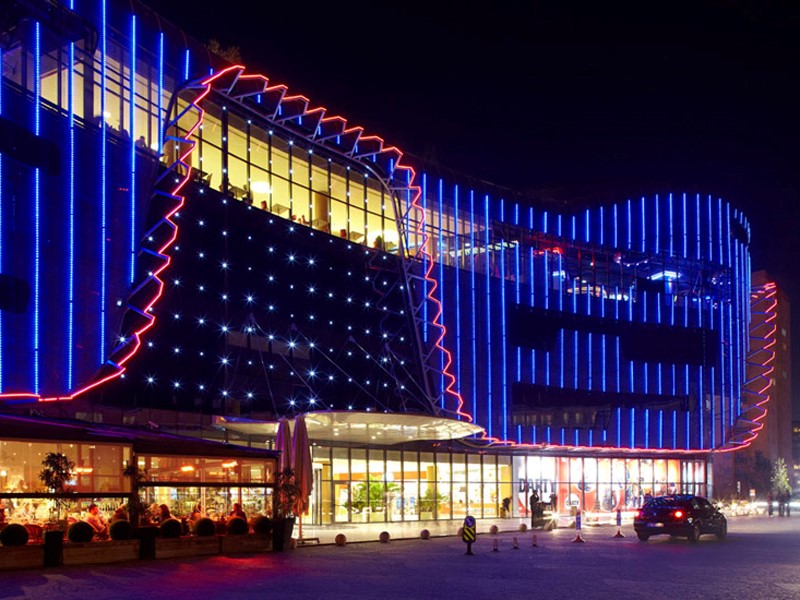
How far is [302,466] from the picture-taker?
27453 millimetres

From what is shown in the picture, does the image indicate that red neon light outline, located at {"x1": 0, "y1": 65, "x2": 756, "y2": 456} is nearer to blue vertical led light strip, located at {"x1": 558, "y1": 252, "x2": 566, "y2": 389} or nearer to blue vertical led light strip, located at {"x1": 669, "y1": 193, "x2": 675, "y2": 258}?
blue vertical led light strip, located at {"x1": 558, "y1": 252, "x2": 566, "y2": 389}

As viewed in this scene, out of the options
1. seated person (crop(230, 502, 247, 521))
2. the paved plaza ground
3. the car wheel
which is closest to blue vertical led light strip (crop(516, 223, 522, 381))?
the car wheel

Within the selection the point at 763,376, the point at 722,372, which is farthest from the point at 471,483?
the point at 763,376

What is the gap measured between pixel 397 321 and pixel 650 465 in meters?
23.9

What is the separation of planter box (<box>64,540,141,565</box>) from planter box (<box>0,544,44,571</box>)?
574mm

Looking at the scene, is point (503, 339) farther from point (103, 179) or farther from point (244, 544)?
point (244, 544)

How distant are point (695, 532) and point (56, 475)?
62.7 ft

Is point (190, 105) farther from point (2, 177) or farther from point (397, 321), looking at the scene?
point (397, 321)

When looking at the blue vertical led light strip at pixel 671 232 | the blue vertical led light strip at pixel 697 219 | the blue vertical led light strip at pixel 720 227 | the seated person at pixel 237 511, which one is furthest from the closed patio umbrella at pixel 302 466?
the blue vertical led light strip at pixel 720 227

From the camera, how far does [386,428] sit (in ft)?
118

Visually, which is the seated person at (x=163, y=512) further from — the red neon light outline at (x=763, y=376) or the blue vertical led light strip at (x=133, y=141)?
the red neon light outline at (x=763, y=376)

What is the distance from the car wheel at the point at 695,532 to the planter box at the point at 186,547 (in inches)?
581

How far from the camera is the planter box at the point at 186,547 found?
2293 centimetres

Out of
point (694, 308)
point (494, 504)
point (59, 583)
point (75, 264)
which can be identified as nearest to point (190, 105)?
point (75, 264)
